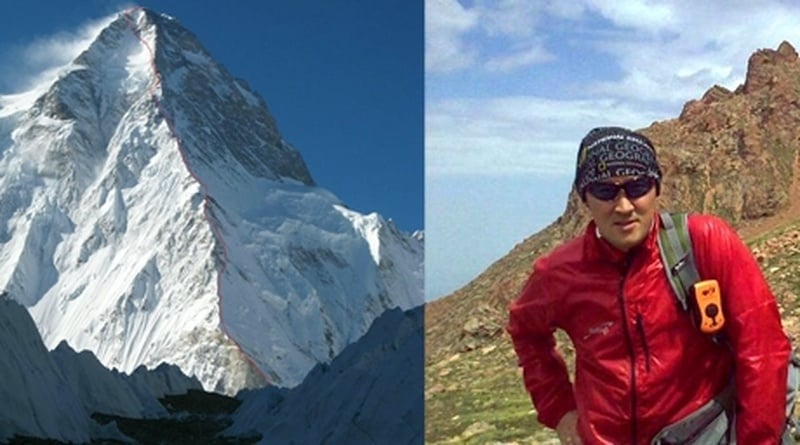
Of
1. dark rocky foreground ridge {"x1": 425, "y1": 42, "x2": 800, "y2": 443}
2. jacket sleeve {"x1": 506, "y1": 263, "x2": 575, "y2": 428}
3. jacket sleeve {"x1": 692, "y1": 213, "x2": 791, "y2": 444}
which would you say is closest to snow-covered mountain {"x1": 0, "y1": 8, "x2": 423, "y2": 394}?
jacket sleeve {"x1": 506, "y1": 263, "x2": 575, "y2": 428}

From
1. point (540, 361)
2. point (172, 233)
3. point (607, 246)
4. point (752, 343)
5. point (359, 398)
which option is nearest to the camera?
point (752, 343)

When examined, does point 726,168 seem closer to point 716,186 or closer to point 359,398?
point 716,186

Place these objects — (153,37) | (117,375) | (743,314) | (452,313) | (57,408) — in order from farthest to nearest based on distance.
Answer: (452,313), (153,37), (117,375), (57,408), (743,314)

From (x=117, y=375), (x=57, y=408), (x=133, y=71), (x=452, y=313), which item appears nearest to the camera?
(x=57, y=408)

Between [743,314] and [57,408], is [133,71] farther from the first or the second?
[743,314]

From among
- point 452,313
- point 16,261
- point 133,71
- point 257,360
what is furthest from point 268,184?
point 452,313

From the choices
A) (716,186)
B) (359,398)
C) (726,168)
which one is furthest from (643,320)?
(726,168)
